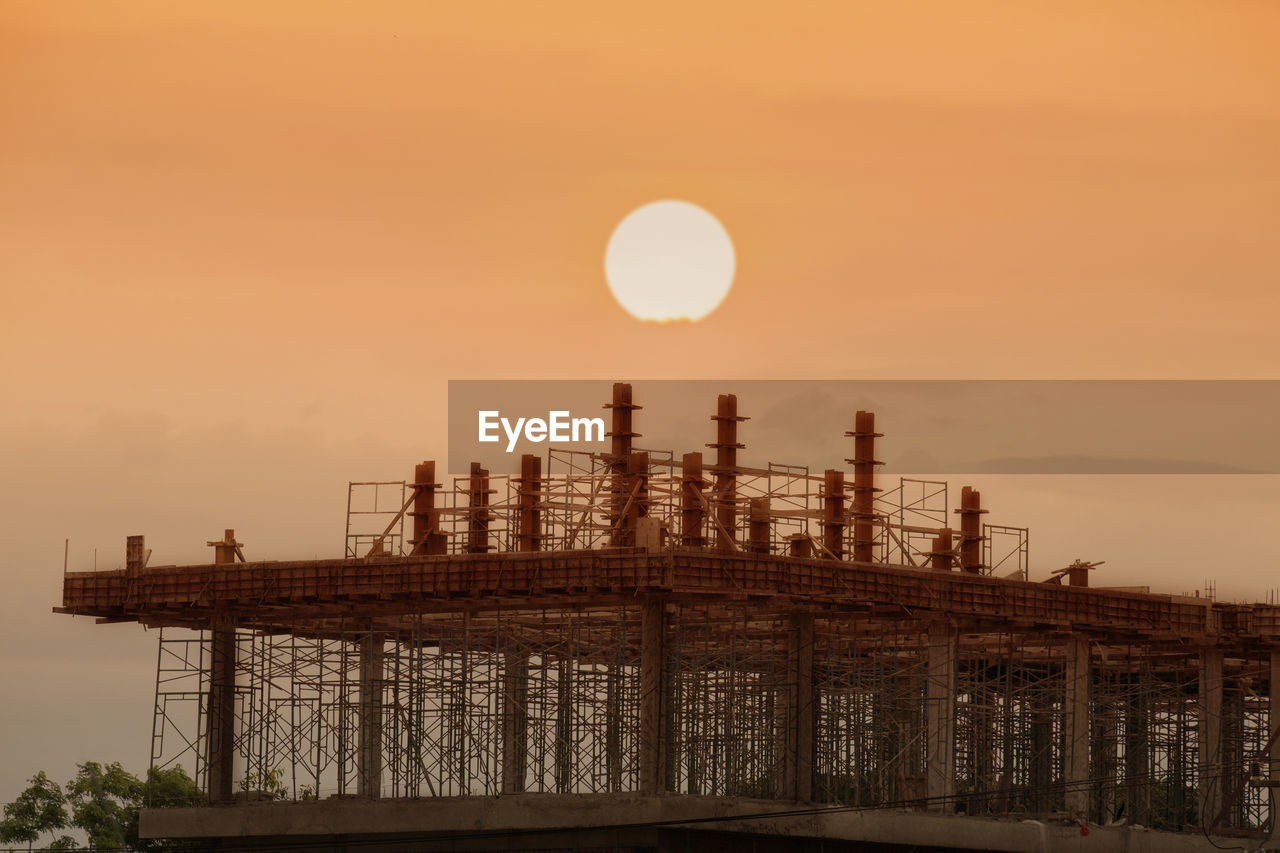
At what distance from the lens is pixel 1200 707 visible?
223 ft

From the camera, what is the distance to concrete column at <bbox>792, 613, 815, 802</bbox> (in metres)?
57.0

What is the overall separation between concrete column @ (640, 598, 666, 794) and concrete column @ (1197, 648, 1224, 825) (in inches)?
833

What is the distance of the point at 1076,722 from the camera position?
63.7 m

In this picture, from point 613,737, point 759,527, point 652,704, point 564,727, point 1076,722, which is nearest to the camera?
point 652,704

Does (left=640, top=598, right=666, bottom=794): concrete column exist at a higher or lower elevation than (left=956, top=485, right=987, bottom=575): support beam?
lower

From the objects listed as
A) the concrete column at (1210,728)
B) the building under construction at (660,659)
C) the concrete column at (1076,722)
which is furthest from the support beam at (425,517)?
the concrete column at (1210,728)

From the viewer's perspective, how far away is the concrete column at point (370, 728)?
60281 mm

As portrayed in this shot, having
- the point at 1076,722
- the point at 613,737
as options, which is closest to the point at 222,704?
the point at 613,737

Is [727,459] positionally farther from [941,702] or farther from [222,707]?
[222,707]

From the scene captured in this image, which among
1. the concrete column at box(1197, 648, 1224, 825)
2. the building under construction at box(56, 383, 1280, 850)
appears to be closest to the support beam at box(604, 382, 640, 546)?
the building under construction at box(56, 383, 1280, 850)

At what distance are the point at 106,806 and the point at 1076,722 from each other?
62311mm

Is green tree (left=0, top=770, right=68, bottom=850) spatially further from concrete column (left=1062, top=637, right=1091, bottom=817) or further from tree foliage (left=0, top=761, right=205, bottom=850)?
concrete column (left=1062, top=637, right=1091, bottom=817)

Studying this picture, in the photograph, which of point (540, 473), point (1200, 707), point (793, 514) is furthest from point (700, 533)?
point (1200, 707)

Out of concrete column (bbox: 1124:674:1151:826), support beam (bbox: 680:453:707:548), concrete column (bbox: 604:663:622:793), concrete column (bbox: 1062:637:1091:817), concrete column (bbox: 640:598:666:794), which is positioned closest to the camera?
concrete column (bbox: 640:598:666:794)
